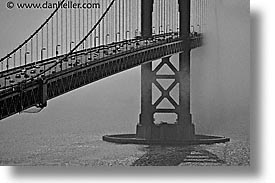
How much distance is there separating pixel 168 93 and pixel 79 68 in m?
0.33

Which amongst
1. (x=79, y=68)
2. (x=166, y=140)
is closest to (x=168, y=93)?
(x=166, y=140)

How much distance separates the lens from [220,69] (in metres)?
3.26

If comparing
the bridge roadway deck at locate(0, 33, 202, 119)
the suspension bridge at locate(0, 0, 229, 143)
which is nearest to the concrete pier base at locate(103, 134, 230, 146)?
the suspension bridge at locate(0, 0, 229, 143)

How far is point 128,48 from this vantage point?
3213 millimetres

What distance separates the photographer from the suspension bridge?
3.19 meters

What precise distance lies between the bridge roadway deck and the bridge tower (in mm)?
36

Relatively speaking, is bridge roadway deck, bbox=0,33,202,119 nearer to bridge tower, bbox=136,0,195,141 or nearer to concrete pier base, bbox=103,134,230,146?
bridge tower, bbox=136,0,195,141

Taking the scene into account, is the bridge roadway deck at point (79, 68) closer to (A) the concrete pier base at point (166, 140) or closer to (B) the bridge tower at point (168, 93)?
(B) the bridge tower at point (168, 93)

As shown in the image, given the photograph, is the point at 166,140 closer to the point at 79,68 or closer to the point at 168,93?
the point at 168,93

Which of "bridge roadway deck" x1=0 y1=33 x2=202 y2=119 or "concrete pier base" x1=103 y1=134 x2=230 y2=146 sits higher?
"bridge roadway deck" x1=0 y1=33 x2=202 y2=119

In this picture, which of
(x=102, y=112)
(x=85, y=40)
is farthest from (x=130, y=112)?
(x=85, y=40)

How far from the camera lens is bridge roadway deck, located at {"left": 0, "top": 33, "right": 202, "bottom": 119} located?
311 centimetres

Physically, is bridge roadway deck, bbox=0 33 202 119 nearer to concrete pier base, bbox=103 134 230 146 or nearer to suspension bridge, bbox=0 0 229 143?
suspension bridge, bbox=0 0 229 143

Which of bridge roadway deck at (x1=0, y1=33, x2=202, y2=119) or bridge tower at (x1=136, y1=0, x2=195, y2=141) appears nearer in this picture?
bridge roadway deck at (x1=0, y1=33, x2=202, y2=119)
